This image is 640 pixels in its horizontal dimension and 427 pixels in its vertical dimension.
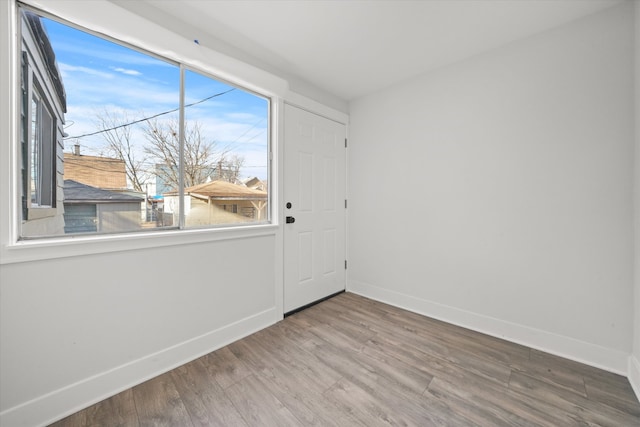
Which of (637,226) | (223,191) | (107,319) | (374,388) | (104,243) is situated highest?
(223,191)

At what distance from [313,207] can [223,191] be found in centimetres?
101

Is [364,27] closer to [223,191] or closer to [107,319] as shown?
[223,191]

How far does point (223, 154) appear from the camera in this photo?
7.28 ft

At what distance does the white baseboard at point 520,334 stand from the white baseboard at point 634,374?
5cm

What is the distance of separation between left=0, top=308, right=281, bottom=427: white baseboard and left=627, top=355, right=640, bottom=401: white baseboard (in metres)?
2.66

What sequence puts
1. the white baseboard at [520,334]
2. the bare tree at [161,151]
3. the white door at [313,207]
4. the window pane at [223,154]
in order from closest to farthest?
the bare tree at [161,151], the white baseboard at [520,334], the window pane at [223,154], the white door at [313,207]

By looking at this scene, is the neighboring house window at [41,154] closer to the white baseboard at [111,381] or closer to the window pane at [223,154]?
the window pane at [223,154]

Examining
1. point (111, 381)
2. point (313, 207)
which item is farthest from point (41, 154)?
point (313, 207)

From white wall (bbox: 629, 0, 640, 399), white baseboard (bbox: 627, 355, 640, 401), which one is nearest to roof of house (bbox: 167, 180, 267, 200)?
white wall (bbox: 629, 0, 640, 399)

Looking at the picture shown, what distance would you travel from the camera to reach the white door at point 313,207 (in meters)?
2.63

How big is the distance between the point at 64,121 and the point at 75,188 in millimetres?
388

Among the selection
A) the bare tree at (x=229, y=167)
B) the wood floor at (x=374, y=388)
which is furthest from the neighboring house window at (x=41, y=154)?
the wood floor at (x=374, y=388)

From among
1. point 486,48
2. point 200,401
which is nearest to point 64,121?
point 200,401

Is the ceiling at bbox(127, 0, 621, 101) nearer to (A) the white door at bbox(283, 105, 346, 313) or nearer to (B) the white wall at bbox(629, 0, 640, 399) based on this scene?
(B) the white wall at bbox(629, 0, 640, 399)
